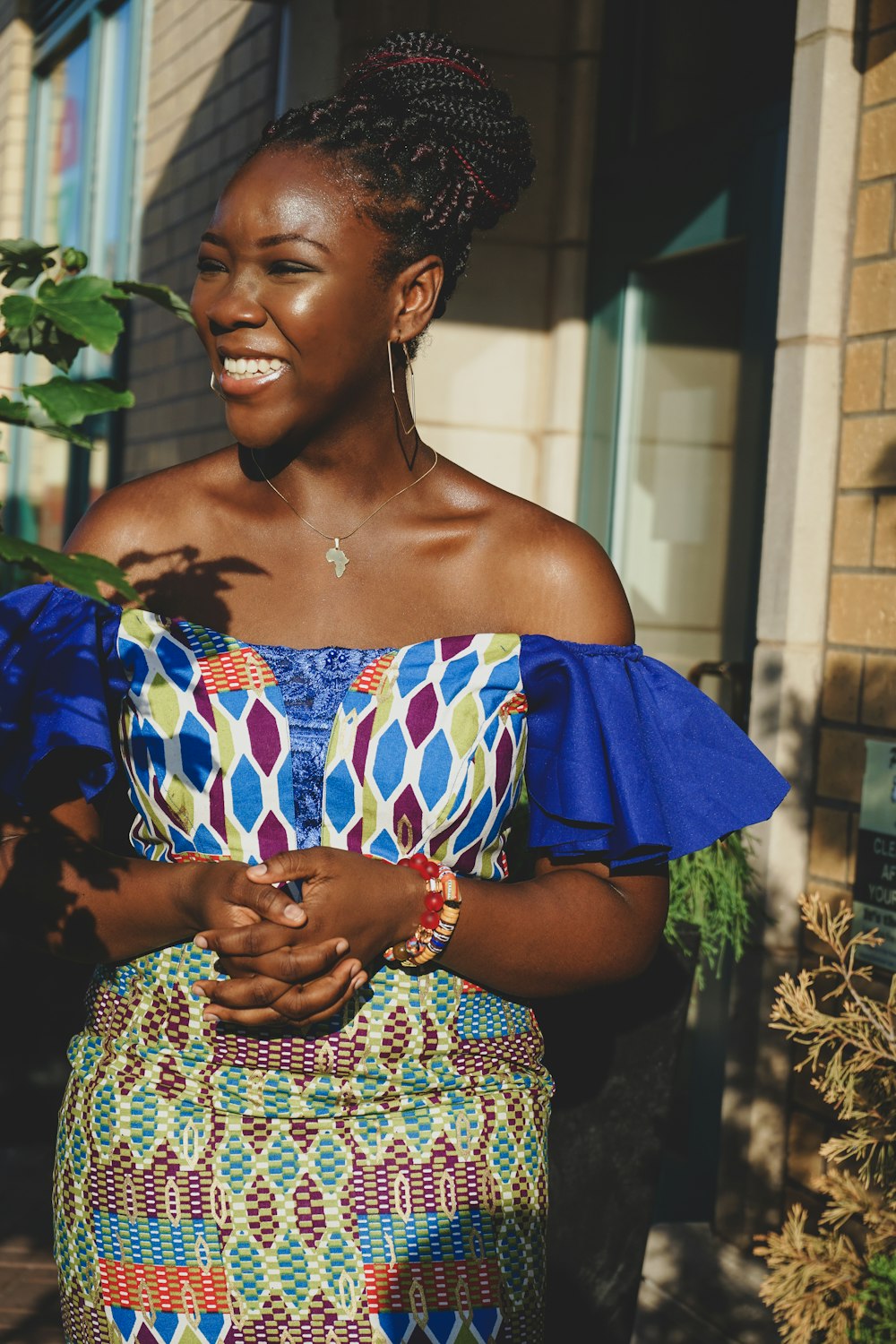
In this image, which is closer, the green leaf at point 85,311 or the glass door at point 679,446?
the green leaf at point 85,311

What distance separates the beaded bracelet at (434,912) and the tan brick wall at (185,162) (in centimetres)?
415

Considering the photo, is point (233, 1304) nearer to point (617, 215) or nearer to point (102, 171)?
point (617, 215)

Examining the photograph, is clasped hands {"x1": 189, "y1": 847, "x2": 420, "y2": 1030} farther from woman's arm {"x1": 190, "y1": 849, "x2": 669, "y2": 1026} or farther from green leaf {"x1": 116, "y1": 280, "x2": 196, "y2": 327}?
green leaf {"x1": 116, "y1": 280, "x2": 196, "y2": 327}

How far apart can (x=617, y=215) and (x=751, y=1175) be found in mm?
2937

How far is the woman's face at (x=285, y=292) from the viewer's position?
5.96 feet

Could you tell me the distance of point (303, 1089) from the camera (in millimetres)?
1796

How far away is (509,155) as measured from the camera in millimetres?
2020

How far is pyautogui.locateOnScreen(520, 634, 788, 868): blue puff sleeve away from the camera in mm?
1906

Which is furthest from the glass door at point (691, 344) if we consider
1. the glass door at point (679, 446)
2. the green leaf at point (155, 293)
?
the green leaf at point (155, 293)

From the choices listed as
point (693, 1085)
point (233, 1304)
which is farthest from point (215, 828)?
point (693, 1085)

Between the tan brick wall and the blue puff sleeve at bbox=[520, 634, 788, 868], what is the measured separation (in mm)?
3941

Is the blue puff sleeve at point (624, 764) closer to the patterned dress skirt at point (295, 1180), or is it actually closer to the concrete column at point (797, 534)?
the patterned dress skirt at point (295, 1180)

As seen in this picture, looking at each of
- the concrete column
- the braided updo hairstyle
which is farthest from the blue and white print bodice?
the concrete column

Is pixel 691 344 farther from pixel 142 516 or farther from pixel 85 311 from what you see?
pixel 85 311
